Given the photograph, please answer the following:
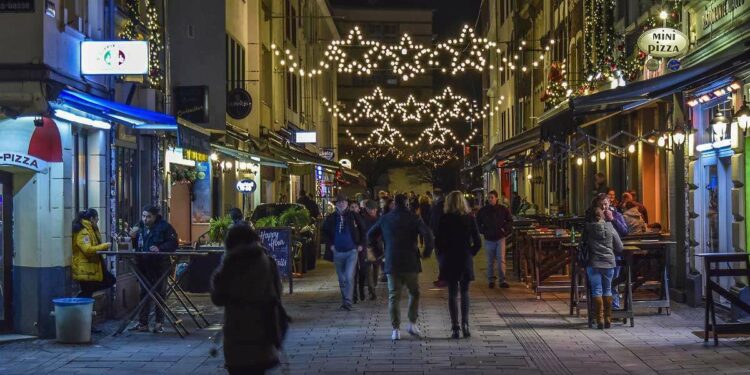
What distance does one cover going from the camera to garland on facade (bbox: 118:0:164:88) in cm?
1744

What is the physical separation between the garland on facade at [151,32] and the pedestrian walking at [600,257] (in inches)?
312

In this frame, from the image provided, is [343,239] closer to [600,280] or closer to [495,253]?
[495,253]

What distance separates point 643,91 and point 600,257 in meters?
3.08

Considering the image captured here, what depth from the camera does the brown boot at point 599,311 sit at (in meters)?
13.6

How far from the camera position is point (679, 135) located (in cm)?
1656

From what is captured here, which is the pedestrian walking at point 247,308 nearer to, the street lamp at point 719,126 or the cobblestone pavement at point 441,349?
the cobblestone pavement at point 441,349

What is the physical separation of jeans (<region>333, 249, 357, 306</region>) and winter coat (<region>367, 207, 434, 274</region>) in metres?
3.07

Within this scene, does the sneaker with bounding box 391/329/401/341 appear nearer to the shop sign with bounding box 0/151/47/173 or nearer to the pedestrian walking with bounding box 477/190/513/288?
the shop sign with bounding box 0/151/47/173

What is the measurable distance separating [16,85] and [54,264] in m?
2.45

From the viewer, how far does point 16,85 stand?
12.7 metres

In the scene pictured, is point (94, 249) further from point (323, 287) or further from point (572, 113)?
point (572, 113)

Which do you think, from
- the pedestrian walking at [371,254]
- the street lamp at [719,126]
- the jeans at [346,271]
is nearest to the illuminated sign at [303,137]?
the pedestrian walking at [371,254]

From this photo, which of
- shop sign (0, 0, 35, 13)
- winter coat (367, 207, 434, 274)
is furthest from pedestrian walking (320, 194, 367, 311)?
shop sign (0, 0, 35, 13)

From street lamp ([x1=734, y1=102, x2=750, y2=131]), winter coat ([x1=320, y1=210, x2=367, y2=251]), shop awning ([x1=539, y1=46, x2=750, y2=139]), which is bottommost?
winter coat ([x1=320, y1=210, x2=367, y2=251])
